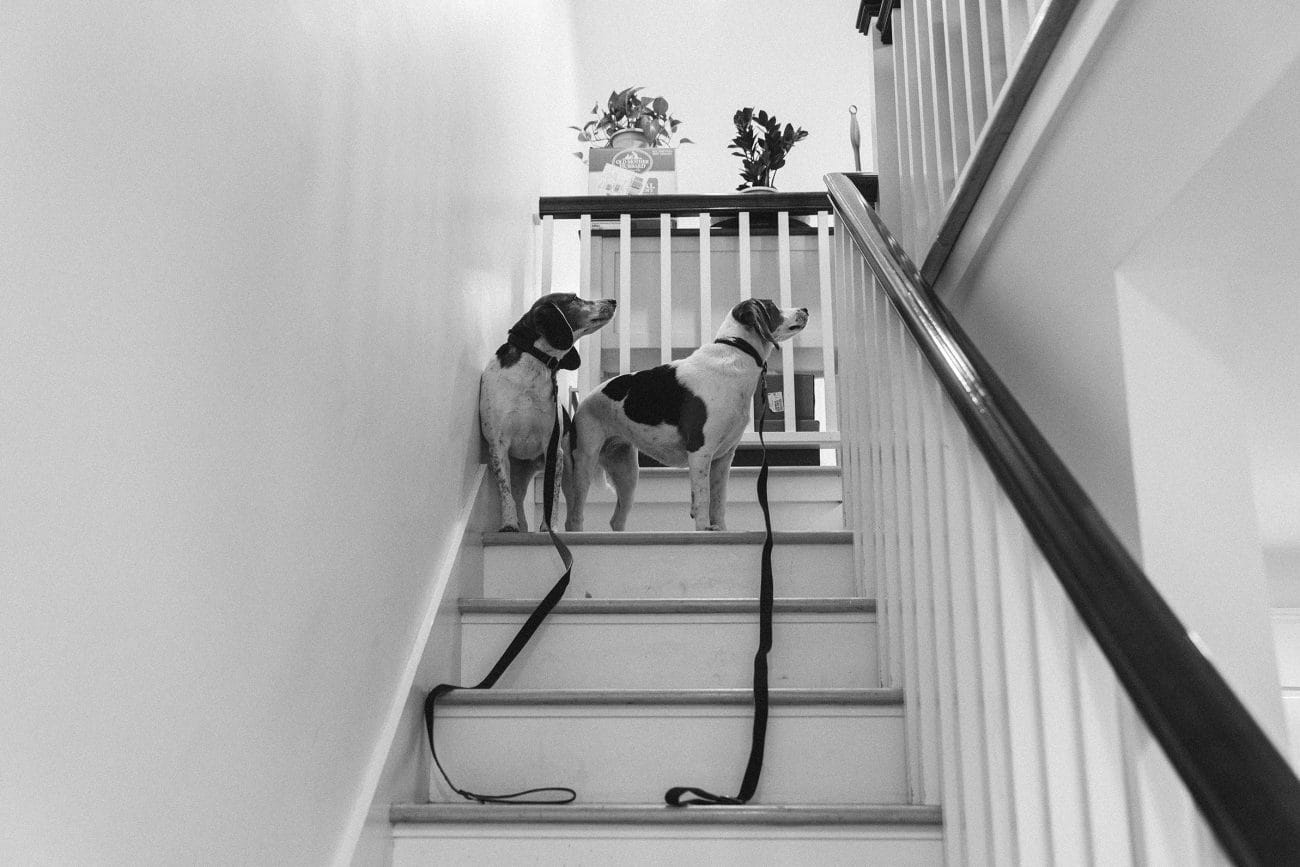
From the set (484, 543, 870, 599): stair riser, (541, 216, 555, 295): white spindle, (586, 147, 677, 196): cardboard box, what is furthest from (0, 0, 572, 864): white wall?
(586, 147, 677, 196): cardboard box

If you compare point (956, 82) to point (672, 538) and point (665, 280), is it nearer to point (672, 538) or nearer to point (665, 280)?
point (672, 538)

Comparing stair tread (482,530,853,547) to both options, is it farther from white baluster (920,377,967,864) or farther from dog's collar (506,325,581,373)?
white baluster (920,377,967,864)

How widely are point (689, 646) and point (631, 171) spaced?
2.69 meters

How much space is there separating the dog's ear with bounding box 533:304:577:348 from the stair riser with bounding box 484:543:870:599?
0.54 m

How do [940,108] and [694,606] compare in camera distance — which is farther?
[694,606]

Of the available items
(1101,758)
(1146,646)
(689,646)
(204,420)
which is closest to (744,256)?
(689,646)

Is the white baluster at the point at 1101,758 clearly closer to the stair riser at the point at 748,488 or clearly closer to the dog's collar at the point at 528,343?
the dog's collar at the point at 528,343

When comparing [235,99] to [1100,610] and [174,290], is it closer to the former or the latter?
[174,290]

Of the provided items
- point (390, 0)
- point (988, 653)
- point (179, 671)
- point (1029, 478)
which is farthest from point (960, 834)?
point (390, 0)

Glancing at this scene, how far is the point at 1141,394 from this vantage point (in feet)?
4.50

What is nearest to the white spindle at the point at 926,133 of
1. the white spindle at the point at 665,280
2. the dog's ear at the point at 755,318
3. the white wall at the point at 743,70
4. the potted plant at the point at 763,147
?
the dog's ear at the point at 755,318

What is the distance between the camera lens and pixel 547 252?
3654mm

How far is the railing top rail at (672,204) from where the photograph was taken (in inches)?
145

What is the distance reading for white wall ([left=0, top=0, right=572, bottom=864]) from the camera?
35.7 inches
